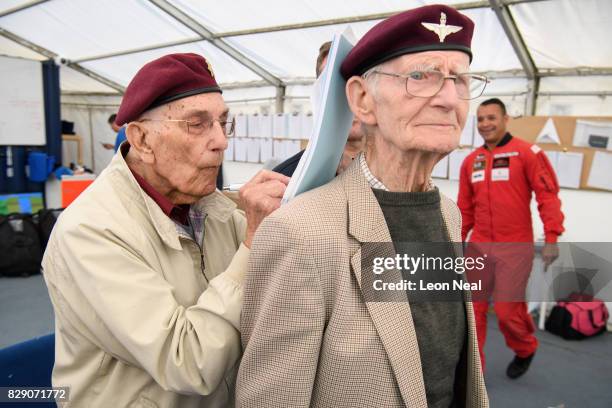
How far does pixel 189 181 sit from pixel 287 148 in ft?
15.0

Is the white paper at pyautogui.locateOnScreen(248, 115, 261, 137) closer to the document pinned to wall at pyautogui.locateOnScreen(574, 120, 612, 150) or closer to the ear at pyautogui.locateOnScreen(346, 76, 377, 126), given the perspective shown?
the document pinned to wall at pyautogui.locateOnScreen(574, 120, 612, 150)

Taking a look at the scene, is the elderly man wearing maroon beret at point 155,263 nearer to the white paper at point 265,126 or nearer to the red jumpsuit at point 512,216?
the red jumpsuit at point 512,216

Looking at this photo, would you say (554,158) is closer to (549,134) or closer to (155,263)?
(549,134)

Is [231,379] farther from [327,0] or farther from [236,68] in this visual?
[236,68]

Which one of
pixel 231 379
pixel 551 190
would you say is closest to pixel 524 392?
pixel 551 190

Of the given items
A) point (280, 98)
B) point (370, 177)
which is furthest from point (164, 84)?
point (280, 98)

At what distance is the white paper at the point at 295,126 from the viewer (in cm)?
549

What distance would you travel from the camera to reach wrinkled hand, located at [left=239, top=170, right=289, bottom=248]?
0.97 metres

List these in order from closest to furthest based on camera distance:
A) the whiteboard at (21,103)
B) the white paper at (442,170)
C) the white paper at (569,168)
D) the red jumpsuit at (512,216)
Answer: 1. the red jumpsuit at (512,216)
2. the white paper at (569,168)
3. the white paper at (442,170)
4. the whiteboard at (21,103)

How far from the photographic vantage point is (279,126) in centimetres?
570

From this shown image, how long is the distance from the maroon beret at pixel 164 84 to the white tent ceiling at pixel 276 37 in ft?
9.61

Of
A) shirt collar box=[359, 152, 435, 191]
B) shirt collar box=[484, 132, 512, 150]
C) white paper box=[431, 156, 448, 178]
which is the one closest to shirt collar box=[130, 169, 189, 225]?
shirt collar box=[359, 152, 435, 191]

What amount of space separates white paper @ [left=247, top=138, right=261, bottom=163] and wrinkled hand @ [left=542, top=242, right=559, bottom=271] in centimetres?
396

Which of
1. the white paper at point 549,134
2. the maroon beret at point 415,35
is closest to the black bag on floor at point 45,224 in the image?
the maroon beret at point 415,35
